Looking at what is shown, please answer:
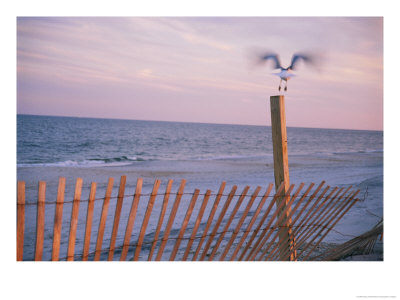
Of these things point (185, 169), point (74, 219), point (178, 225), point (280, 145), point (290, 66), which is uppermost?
point (290, 66)

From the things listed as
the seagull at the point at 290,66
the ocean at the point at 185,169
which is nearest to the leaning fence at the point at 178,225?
the ocean at the point at 185,169

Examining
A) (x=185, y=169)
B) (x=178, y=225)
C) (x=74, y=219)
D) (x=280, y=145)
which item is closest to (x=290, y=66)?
(x=280, y=145)

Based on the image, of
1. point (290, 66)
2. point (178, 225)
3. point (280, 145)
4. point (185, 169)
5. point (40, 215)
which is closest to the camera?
point (40, 215)

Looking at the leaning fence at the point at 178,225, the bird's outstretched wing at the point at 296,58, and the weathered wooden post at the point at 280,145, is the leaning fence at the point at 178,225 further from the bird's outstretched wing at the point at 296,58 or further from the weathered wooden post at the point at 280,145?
the bird's outstretched wing at the point at 296,58

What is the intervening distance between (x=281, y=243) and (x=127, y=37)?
12.5ft

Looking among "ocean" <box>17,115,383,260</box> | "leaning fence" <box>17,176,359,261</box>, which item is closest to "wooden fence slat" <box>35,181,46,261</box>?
"leaning fence" <box>17,176,359,261</box>

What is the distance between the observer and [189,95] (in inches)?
296

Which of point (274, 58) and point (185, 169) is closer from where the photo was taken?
point (274, 58)

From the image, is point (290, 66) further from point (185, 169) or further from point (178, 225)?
point (185, 169)

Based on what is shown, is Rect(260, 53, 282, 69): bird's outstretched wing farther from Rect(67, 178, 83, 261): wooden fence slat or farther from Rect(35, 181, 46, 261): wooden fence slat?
Rect(35, 181, 46, 261): wooden fence slat

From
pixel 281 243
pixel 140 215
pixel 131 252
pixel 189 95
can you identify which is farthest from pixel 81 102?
pixel 281 243

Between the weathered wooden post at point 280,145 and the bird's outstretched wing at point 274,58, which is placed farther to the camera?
the bird's outstretched wing at point 274,58

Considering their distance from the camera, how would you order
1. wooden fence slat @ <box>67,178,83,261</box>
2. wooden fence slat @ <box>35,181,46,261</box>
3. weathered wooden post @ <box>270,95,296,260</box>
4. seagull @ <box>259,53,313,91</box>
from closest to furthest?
wooden fence slat @ <box>35,181,46,261</box> < wooden fence slat @ <box>67,178,83,261</box> < weathered wooden post @ <box>270,95,296,260</box> < seagull @ <box>259,53,313,91</box>
